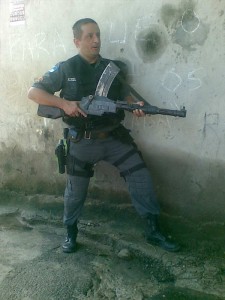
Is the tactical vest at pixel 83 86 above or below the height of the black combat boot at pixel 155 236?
above

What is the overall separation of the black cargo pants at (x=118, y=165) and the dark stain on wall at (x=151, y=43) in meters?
0.86

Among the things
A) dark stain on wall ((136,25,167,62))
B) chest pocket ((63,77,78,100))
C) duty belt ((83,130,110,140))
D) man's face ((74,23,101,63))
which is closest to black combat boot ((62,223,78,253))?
duty belt ((83,130,110,140))

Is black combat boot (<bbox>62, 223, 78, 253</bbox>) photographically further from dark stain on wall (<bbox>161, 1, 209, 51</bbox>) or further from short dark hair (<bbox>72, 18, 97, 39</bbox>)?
dark stain on wall (<bbox>161, 1, 209, 51</bbox>)

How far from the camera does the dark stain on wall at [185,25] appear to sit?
3074mm

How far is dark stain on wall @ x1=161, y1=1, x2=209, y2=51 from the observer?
3.07 meters

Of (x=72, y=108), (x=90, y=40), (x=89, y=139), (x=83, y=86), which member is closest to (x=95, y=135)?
(x=89, y=139)

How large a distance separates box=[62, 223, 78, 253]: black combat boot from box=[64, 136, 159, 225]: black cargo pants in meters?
0.07

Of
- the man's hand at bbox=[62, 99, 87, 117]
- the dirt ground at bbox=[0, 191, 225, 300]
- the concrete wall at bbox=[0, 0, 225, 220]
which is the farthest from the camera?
the concrete wall at bbox=[0, 0, 225, 220]

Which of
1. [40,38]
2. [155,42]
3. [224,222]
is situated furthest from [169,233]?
[40,38]

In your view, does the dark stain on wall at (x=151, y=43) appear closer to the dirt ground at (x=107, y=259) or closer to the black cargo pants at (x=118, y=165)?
the black cargo pants at (x=118, y=165)

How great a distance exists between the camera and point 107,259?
3094mm

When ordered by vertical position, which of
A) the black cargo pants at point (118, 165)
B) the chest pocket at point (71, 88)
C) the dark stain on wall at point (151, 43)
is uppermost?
the dark stain on wall at point (151, 43)

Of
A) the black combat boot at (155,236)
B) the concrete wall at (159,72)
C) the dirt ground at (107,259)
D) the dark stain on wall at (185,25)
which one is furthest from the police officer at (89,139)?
the dark stain on wall at (185,25)

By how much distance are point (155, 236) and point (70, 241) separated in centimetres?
77
